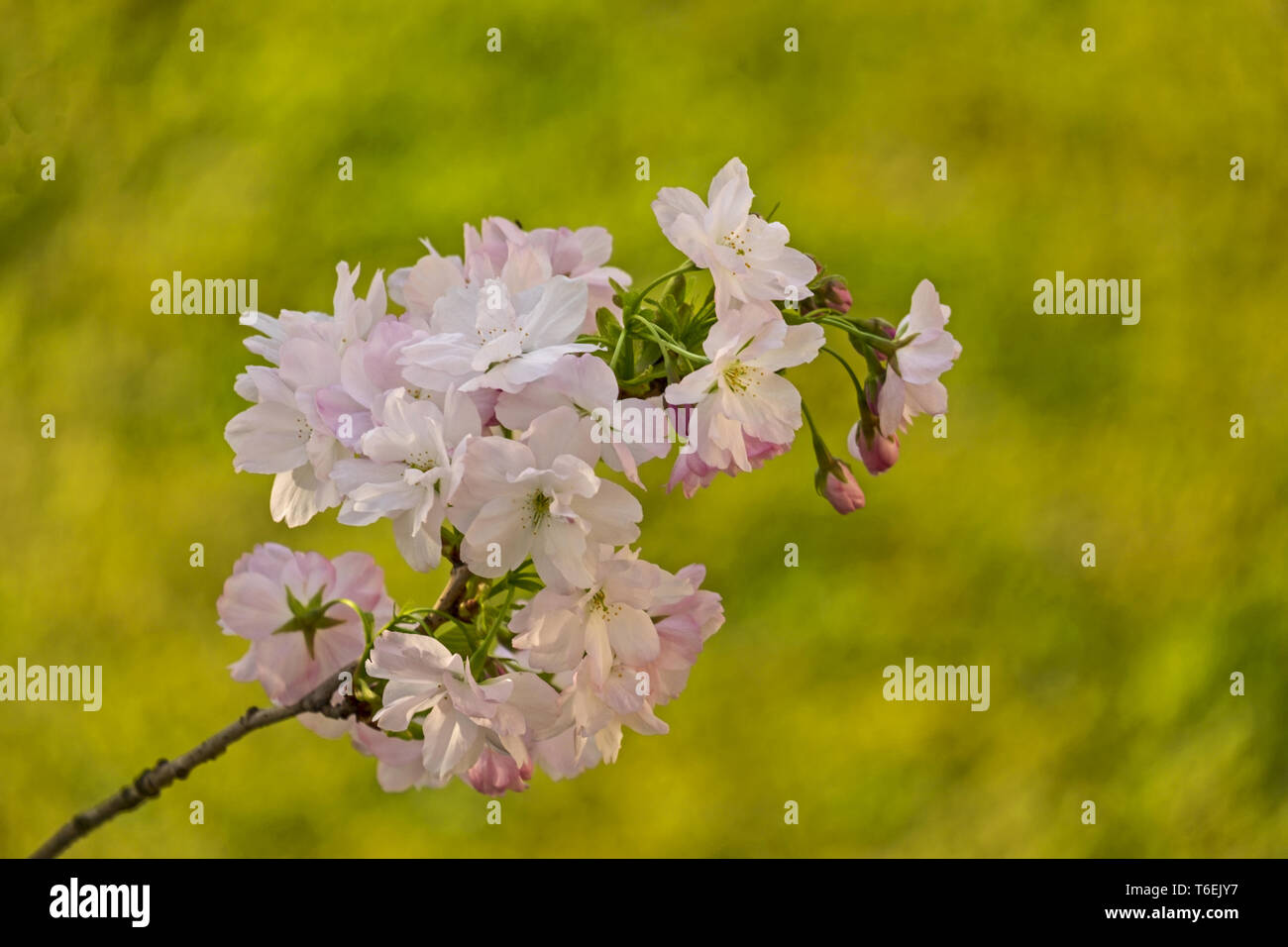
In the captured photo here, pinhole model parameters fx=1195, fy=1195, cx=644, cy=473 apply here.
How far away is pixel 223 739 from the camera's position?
0.55 meters

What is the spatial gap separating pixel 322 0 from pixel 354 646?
31.1 inches

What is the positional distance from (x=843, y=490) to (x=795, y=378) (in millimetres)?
621

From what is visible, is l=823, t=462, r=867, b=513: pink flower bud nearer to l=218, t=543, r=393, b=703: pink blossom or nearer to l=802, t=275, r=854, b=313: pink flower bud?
l=802, t=275, r=854, b=313: pink flower bud

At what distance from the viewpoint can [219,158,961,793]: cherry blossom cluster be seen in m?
0.42

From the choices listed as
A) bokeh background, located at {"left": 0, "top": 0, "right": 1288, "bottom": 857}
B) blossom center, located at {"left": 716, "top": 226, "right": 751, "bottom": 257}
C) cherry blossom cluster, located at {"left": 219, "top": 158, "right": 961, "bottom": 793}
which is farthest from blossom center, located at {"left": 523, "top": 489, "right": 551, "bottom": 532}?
bokeh background, located at {"left": 0, "top": 0, "right": 1288, "bottom": 857}

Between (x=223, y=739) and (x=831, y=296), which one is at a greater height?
(x=831, y=296)

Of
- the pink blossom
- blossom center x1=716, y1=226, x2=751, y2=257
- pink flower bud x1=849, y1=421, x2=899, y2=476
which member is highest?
blossom center x1=716, y1=226, x2=751, y2=257

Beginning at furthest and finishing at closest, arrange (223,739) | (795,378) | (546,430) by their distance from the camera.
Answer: (795,378)
(223,739)
(546,430)

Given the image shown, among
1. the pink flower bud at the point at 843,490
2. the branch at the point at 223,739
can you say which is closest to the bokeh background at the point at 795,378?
the branch at the point at 223,739

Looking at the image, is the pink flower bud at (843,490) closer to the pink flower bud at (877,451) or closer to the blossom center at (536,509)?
the pink flower bud at (877,451)

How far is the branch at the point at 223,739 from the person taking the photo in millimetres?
494

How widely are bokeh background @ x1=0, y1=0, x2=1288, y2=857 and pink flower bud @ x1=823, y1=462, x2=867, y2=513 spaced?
0.61m

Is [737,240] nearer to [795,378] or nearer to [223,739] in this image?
[223,739]

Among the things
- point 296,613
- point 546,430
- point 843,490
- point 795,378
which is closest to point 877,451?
point 843,490
